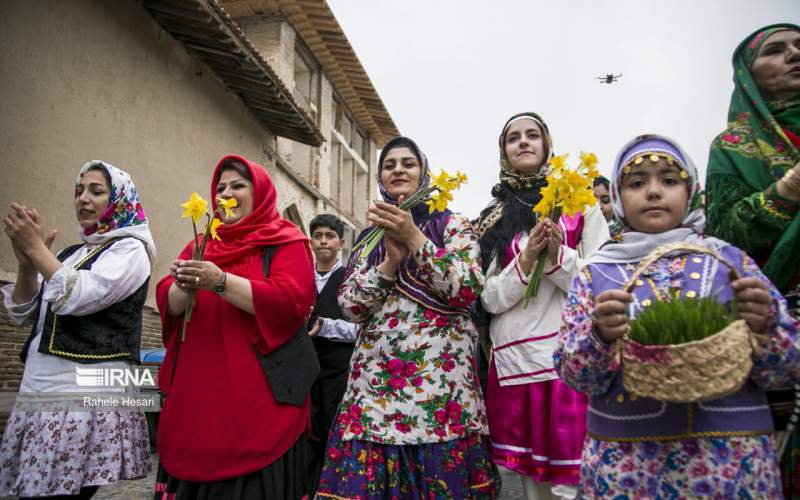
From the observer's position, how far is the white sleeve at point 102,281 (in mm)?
2254

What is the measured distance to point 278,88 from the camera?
8641mm

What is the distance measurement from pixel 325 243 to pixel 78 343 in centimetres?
203

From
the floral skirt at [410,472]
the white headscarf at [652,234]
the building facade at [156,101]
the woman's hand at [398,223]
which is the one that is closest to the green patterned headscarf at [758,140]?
the white headscarf at [652,234]

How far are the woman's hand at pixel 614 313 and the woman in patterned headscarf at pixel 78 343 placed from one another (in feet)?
6.92

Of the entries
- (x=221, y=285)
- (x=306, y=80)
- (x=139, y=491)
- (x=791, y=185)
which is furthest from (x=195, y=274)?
(x=306, y=80)

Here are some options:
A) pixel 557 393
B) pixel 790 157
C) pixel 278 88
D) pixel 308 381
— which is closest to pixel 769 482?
pixel 557 393

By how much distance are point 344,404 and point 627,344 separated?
1351 mm

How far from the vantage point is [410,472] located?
207 centimetres

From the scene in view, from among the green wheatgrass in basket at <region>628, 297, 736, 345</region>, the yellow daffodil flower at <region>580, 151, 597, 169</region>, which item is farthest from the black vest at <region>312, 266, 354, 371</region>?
the green wheatgrass in basket at <region>628, 297, 736, 345</region>

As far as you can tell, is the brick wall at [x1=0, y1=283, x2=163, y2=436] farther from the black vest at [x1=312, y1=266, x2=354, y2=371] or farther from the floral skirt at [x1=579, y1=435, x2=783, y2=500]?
the floral skirt at [x1=579, y1=435, x2=783, y2=500]

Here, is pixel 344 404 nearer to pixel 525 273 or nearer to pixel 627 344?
pixel 525 273

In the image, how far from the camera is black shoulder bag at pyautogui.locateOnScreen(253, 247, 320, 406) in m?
2.19

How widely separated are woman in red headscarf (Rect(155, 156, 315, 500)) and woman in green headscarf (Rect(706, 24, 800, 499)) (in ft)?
5.60

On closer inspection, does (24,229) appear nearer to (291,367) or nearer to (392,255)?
(291,367)
